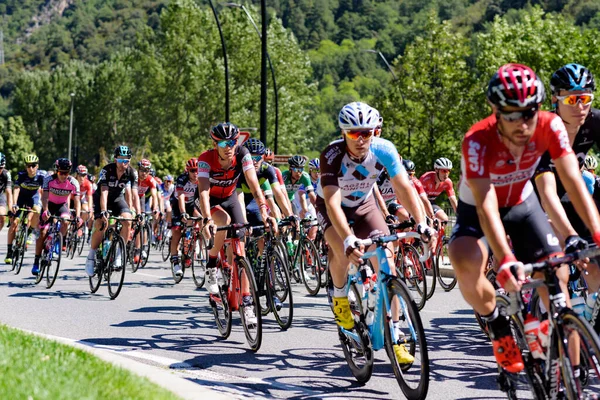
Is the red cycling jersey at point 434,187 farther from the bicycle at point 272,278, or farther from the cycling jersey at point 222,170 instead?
the cycling jersey at point 222,170

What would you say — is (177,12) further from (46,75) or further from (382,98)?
(46,75)

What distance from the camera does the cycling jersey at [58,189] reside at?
15.4 meters

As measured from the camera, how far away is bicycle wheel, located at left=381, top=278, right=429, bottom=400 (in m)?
5.86

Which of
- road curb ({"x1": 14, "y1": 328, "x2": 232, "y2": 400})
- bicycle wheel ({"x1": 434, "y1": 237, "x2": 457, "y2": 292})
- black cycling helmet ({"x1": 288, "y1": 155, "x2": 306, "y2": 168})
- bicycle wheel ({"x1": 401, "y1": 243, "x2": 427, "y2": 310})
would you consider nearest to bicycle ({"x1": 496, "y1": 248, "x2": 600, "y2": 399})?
road curb ({"x1": 14, "y1": 328, "x2": 232, "y2": 400})

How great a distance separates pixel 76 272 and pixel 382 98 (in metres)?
34.1

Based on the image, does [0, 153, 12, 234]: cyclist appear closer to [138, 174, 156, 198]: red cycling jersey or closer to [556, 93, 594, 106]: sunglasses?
[138, 174, 156, 198]: red cycling jersey

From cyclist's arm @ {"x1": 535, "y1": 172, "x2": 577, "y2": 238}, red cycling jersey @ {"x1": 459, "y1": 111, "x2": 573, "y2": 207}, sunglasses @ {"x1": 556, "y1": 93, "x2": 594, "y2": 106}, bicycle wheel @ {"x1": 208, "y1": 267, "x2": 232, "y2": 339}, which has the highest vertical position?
sunglasses @ {"x1": 556, "y1": 93, "x2": 594, "y2": 106}

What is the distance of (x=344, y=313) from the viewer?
7168mm

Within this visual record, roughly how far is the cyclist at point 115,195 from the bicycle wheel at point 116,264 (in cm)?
5

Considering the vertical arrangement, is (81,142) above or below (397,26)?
below

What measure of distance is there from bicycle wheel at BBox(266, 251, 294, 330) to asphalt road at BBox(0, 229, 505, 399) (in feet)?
0.48

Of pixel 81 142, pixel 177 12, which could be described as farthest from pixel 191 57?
pixel 81 142

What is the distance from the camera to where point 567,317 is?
176 inches

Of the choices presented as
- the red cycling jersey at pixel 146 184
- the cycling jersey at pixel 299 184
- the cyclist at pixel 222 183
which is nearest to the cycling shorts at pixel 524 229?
the cyclist at pixel 222 183
